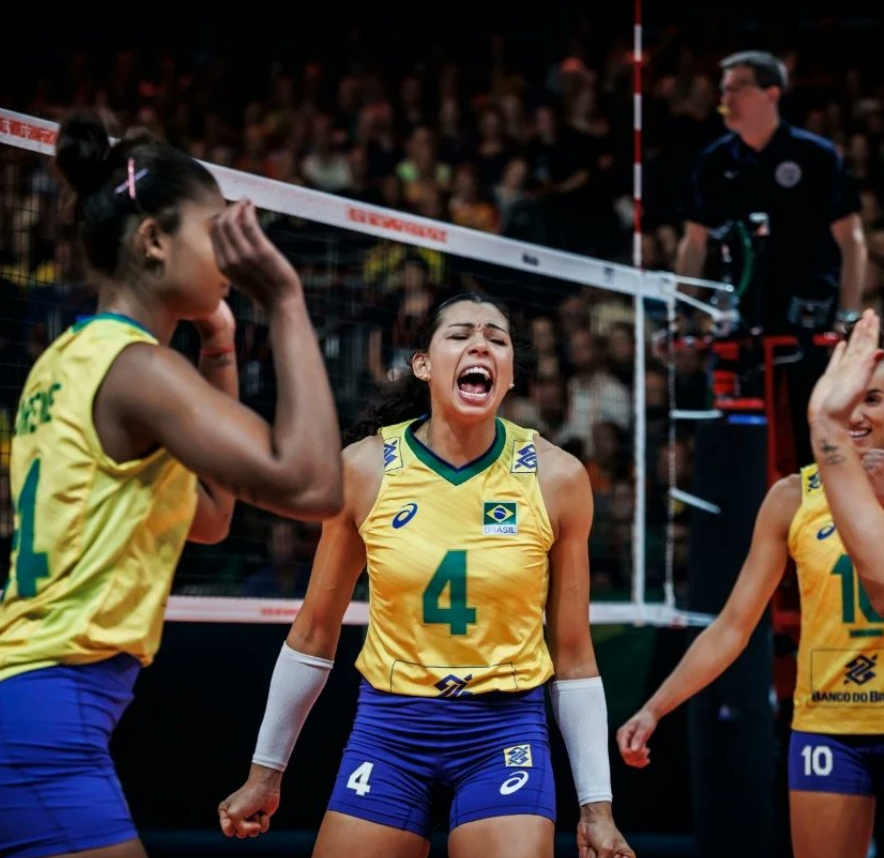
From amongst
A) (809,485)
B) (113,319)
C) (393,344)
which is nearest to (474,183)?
(393,344)

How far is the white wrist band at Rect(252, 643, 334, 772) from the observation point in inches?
145

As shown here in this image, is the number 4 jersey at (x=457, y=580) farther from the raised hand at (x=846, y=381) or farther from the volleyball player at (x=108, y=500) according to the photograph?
the volleyball player at (x=108, y=500)

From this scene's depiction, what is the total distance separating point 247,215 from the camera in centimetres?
235

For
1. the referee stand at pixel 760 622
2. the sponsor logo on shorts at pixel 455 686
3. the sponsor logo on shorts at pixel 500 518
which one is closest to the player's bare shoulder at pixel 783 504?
the sponsor logo on shorts at pixel 500 518

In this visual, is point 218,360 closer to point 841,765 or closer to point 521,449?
point 521,449

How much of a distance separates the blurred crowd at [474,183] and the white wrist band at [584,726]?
7.72ft

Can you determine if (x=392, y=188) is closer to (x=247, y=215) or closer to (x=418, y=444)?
(x=418, y=444)

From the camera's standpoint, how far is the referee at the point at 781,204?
6.50 meters

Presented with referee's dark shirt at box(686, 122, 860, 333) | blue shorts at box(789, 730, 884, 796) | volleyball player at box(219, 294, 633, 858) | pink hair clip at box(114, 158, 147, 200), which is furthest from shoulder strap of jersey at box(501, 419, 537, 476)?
referee's dark shirt at box(686, 122, 860, 333)

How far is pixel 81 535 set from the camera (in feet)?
7.61

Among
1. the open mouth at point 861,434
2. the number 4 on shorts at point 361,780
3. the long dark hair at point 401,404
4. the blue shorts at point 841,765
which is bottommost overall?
the blue shorts at point 841,765

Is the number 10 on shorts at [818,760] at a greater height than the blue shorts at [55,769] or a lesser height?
lesser

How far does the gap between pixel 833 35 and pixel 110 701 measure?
410 inches

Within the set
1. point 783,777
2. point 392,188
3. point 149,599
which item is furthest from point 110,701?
point 392,188
